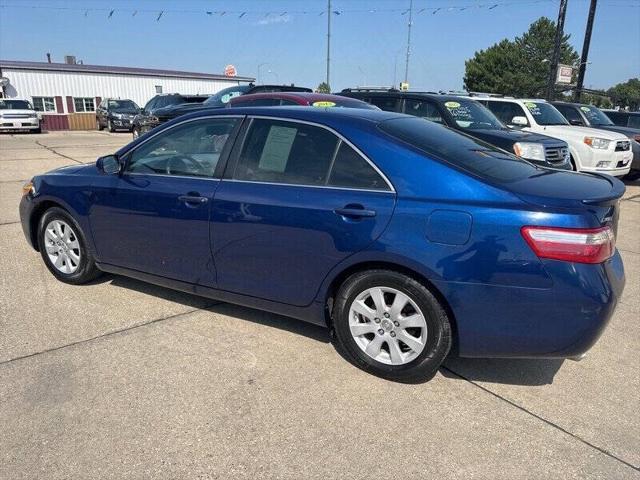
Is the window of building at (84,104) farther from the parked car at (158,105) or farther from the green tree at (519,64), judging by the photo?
the green tree at (519,64)

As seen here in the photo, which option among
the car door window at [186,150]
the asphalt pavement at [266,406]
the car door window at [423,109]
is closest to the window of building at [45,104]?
the car door window at [423,109]

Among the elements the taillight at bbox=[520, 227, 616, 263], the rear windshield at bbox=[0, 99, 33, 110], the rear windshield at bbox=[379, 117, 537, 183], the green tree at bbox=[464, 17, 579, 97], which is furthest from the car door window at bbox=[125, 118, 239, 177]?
the green tree at bbox=[464, 17, 579, 97]

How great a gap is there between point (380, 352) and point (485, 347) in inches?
24.4

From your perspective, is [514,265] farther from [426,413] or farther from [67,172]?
[67,172]

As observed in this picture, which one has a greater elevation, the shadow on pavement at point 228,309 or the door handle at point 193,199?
the door handle at point 193,199

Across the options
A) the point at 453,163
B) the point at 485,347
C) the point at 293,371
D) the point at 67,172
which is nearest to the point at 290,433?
the point at 293,371

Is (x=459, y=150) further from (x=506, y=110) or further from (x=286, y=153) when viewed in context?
(x=506, y=110)

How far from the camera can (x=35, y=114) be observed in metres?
23.8

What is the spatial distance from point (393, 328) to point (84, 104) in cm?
4167

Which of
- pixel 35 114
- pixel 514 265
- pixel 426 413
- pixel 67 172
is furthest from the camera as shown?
→ pixel 35 114

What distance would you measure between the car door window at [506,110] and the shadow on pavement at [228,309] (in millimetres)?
8292

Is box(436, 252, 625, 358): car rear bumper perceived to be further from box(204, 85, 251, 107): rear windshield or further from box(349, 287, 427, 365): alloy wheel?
box(204, 85, 251, 107): rear windshield

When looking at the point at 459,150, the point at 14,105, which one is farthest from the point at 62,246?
the point at 14,105

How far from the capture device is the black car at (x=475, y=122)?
7.89 metres
